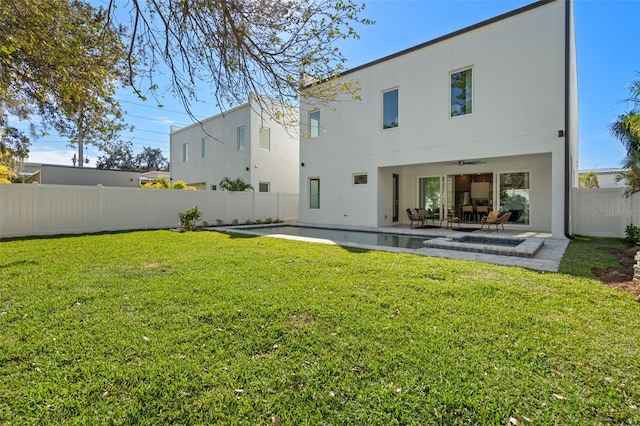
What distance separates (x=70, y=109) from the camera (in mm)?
6023

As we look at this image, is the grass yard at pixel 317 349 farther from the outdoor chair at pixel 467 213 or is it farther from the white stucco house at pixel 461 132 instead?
the outdoor chair at pixel 467 213

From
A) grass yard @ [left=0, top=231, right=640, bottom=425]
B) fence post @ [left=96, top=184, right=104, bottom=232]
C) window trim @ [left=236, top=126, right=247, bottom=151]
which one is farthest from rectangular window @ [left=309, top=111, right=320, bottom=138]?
grass yard @ [left=0, top=231, right=640, bottom=425]

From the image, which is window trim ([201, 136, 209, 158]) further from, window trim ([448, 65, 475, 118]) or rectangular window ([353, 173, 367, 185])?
window trim ([448, 65, 475, 118])

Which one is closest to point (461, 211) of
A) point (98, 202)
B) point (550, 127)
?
point (550, 127)

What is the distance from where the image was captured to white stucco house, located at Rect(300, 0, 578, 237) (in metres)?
10.2

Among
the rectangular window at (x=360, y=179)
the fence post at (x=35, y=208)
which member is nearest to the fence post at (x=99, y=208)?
the fence post at (x=35, y=208)

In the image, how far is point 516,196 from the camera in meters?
13.1

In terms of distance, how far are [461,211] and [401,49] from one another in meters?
7.47

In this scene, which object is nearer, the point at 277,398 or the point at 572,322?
the point at 277,398

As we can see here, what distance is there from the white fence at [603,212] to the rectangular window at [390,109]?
700cm

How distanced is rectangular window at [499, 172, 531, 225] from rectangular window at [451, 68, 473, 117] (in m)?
3.47

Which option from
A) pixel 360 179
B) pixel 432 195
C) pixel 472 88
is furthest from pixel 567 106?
pixel 360 179

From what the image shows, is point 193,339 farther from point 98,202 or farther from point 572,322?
point 98,202

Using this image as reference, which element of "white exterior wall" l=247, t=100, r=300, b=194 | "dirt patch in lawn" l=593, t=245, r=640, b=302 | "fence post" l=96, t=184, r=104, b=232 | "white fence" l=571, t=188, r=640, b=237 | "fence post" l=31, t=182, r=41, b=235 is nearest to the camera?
"dirt patch in lawn" l=593, t=245, r=640, b=302
